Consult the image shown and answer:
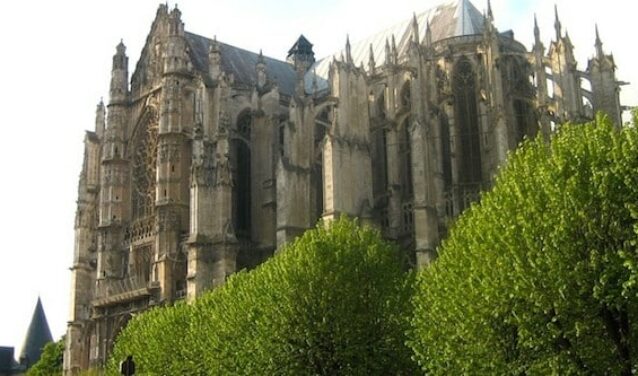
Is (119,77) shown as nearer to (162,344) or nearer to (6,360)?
(162,344)

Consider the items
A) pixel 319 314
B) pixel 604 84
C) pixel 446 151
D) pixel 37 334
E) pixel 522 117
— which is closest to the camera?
pixel 319 314

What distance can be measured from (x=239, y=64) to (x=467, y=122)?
740 inches

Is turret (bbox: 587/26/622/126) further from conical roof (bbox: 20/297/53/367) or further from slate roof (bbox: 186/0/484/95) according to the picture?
conical roof (bbox: 20/297/53/367)

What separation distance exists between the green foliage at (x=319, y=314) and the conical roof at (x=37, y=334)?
6930 cm

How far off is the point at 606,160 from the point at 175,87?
3323cm

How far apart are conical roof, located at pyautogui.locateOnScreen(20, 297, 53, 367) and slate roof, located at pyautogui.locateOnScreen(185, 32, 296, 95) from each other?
157 ft

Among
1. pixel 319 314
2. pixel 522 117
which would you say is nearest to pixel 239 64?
pixel 522 117

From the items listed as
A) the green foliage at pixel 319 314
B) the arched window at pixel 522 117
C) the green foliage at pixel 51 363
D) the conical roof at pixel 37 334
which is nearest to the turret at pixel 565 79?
the arched window at pixel 522 117

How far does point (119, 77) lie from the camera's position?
182 ft

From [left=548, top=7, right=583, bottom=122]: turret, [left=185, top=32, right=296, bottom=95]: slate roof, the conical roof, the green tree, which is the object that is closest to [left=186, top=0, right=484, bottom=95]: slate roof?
[left=185, top=32, right=296, bottom=95]: slate roof

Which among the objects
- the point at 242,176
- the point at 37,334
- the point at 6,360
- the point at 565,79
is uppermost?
the point at 565,79

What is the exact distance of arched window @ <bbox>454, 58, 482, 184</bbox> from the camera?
44094 mm

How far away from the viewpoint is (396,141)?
44.3 meters

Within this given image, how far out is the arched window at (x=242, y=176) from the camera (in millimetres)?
49625
